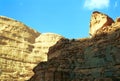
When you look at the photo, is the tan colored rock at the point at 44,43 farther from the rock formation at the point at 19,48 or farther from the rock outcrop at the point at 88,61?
the rock outcrop at the point at 88,61

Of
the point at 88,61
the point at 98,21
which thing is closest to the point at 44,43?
the point at 98,21

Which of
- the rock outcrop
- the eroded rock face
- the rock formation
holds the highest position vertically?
the rock formation

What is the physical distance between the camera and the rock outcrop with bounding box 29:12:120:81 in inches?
1629

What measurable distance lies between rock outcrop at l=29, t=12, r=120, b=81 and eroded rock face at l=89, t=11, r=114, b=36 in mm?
1714

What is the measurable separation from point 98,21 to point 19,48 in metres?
93.1

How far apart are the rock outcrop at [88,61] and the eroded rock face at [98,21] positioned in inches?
67.5

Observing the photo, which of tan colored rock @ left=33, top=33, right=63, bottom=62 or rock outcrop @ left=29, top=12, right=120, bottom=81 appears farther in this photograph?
tan colored rock @ left=33, top=33, right=63, bottom=62

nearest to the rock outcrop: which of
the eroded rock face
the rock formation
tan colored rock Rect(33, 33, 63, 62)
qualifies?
the eroded rock face

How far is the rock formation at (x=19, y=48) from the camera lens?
422 ft

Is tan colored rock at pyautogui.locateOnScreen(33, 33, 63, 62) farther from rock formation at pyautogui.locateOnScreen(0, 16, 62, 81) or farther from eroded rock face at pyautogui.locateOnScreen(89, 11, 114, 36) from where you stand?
eroded rock face at pyautogui.locateOnScreen(89, 11, 114, 36)

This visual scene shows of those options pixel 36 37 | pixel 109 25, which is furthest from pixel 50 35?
pixel 109 25

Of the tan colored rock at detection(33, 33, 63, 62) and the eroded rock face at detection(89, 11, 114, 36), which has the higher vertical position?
the tan colored rock at detection(33, 33, 63, 62)

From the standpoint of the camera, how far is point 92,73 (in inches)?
1668

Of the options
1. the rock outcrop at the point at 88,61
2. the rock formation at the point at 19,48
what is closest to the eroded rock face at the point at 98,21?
the rock outcrop at the point at 88,61
